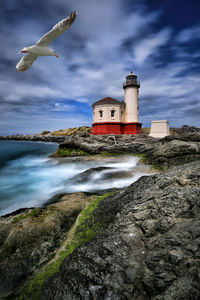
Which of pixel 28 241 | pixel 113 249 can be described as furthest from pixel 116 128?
pixel 113 249

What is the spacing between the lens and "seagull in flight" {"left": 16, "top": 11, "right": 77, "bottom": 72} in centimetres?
480

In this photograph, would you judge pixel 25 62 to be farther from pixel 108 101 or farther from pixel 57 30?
pixel 108 101

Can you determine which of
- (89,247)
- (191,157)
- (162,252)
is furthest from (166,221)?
(191,157)

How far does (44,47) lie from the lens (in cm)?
591

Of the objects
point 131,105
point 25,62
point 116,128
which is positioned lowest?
point 116,128

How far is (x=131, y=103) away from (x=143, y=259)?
78.6ft

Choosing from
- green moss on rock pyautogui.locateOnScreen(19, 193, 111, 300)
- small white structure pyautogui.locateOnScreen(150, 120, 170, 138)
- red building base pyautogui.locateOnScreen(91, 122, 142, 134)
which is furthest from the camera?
red building base pyautogui.locateOnScreen(91, 122, 142, 134)

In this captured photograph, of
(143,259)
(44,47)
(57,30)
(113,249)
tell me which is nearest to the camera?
(143,259)

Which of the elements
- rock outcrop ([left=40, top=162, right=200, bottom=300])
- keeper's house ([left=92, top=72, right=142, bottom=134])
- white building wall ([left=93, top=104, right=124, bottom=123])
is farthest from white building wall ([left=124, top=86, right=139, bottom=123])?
rock outcrop ([left=40, top=162, right=200, bottom=300])

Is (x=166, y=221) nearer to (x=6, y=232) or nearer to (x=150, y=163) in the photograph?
(x=6, y=232)

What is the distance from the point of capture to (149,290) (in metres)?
1.56

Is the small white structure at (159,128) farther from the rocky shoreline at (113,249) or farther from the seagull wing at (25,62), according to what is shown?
the rocky shoreline at (113,249)

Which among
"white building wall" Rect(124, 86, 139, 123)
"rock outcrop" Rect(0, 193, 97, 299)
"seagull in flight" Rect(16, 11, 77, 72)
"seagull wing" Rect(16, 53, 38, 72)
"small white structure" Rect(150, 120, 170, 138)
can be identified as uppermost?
"white building wall" Rect(124, 86, 139, 123)

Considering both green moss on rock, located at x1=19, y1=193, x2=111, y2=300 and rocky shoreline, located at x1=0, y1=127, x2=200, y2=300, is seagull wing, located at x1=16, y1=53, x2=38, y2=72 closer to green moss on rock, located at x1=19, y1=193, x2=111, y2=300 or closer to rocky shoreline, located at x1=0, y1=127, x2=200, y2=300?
rocky shoreline, located at x1=0, y1=127, x2=200, y2=300
